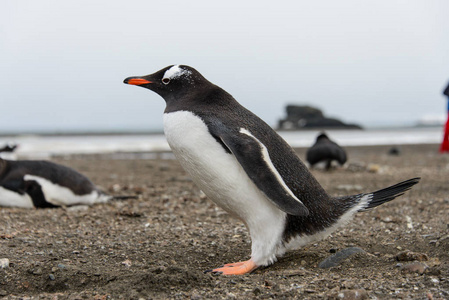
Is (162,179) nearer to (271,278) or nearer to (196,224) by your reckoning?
(196,224)

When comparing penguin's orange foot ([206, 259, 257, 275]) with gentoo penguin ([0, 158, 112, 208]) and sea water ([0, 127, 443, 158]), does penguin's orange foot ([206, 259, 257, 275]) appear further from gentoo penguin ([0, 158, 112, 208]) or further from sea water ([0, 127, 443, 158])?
sea water ([0, 127, 443, 158])

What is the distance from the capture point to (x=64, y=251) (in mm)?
3795

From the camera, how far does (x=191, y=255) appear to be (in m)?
3.73

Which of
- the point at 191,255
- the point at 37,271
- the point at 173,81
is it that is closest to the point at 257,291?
the point at 191,255

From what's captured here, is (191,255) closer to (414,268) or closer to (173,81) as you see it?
(173,81)

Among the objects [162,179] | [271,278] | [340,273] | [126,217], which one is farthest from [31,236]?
[162,179]

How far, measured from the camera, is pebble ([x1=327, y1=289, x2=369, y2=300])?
256 centimetres

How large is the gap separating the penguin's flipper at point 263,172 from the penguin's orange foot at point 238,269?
19.7 inches

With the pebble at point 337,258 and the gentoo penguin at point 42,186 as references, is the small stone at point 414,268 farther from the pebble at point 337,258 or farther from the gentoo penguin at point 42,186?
the gentoo penguin at point 42,186

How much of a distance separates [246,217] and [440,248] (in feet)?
4.83

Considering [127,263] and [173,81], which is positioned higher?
[173,81]

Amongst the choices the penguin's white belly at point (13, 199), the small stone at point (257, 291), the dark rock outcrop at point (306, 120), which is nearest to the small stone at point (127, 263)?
the small stone at point (257, 291)

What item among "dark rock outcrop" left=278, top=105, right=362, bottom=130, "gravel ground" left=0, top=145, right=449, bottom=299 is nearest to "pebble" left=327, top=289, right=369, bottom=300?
"gravel ground" left=0, top=145, right=449, bottom=299

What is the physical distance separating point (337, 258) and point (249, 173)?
0.90m
